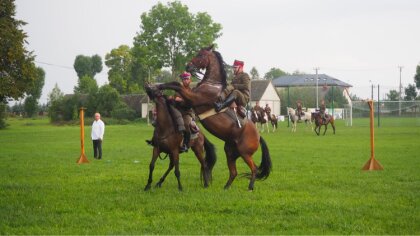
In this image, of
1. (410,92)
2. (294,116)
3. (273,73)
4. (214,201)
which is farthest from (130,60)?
(214,201)

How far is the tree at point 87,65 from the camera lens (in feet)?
413

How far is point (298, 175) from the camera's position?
13.6 metres

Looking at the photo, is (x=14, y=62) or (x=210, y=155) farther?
(x=14, y=62)

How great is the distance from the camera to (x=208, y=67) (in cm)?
1136

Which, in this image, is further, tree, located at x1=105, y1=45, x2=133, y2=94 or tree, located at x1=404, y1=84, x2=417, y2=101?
tree, located at x1=105, y1=45, x2=133, y2=94

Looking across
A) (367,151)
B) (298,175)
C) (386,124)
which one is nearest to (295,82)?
(386,124)

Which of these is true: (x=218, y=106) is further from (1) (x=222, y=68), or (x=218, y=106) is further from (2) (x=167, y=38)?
(2) (x=167, y=38)

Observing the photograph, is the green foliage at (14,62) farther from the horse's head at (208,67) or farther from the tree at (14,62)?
the horse's head at (208,67)

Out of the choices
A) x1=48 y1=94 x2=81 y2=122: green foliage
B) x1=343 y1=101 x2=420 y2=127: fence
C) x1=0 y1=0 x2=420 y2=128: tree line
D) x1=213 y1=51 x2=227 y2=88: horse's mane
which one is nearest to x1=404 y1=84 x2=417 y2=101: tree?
x1=0 y1=0 x2=420 y2=128: tree line

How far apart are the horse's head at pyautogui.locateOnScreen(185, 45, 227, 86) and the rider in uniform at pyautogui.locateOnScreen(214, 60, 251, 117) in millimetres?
343

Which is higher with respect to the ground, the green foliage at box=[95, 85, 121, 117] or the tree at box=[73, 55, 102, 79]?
the tree at box=[73, 55, 102, 79]

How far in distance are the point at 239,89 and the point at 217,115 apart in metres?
1.06

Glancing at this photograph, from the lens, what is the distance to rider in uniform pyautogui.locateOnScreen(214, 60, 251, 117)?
1125 cm

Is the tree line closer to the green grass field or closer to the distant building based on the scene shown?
the green grass field
